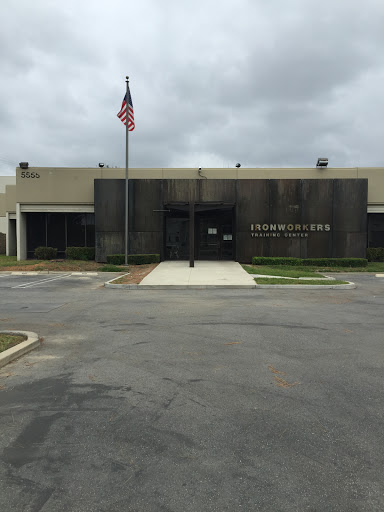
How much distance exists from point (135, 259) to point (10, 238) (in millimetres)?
15340

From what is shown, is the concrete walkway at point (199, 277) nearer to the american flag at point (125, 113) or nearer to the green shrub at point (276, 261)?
the green shrub at point (276, 261)

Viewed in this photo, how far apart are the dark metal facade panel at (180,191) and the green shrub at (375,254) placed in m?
13.2

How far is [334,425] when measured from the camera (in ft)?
11.7

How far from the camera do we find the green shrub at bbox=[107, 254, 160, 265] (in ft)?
77.0

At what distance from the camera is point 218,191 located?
25.0 meters

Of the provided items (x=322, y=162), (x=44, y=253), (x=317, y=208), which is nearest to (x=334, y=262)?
(x=317, y=208)

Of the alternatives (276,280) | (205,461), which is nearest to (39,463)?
(205,461)

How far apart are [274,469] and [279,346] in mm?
3572

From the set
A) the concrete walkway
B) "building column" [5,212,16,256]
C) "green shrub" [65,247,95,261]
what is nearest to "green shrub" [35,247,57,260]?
"green shrub" [65,247,95,261]

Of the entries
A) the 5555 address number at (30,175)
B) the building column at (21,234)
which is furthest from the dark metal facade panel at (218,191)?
the building column at (21,234)

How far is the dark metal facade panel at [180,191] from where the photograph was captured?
25.1 m

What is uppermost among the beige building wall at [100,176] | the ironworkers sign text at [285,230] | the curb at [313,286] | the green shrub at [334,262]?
the beige building wall at [100,176]

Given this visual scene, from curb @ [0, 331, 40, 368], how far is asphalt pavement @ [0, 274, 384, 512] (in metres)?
0.15

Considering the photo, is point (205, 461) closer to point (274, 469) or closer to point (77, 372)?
point (274, 469)
